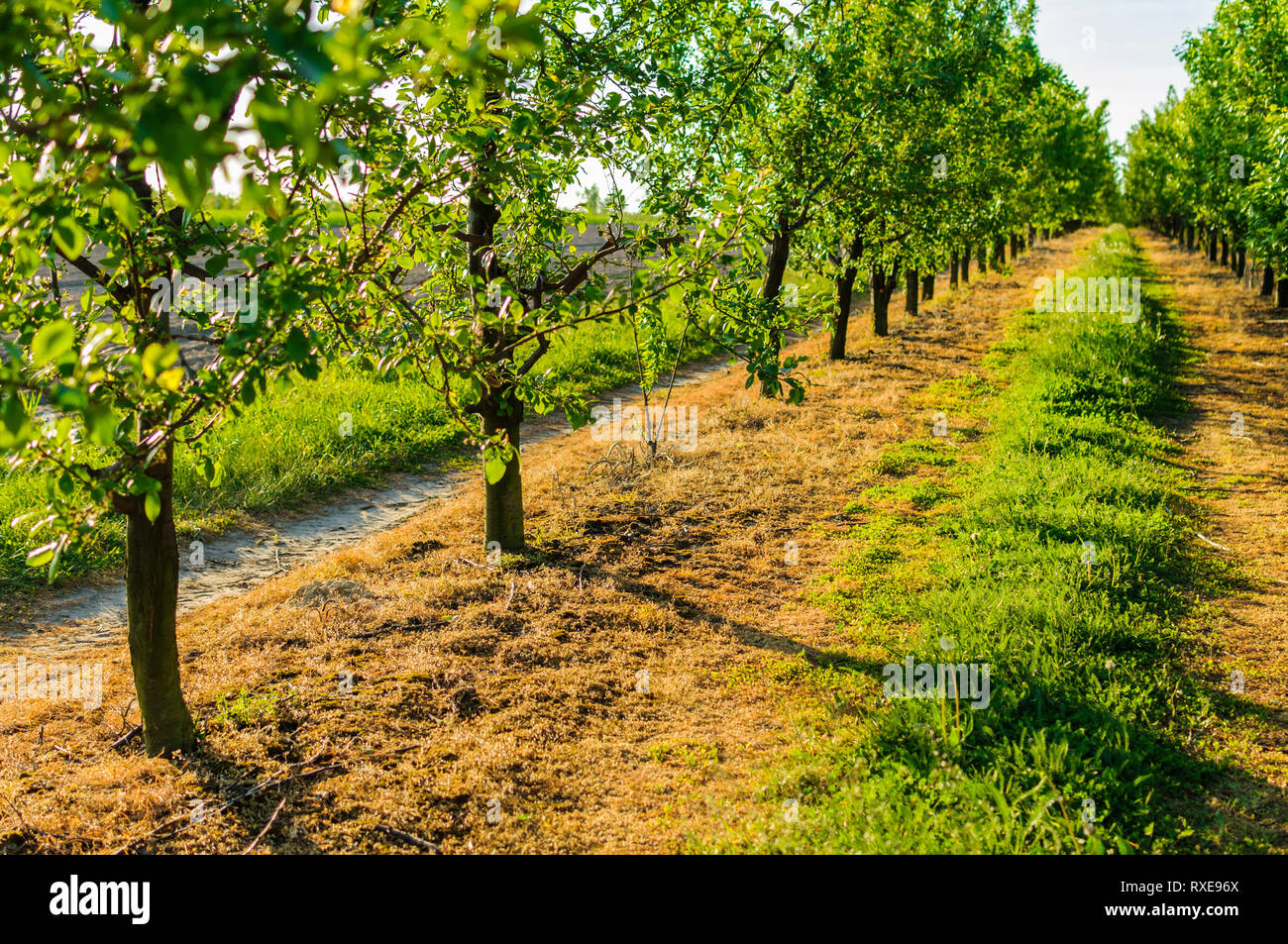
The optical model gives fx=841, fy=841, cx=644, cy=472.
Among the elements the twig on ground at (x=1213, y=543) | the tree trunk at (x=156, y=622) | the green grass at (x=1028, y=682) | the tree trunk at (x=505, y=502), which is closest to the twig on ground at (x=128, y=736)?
the tree trunk at (x=156, y=622)

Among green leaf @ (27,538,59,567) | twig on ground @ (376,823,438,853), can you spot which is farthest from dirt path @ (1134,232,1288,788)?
green leaf @ (27,538,59,567)

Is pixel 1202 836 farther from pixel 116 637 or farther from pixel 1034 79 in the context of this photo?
pixel 1034 79

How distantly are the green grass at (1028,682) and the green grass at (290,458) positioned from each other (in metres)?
2.64

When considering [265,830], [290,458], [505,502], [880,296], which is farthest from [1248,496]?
[880,296]

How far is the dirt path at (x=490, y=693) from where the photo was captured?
3.80 meters

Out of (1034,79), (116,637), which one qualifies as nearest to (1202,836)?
(116,637)

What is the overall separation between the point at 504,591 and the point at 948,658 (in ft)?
10.5

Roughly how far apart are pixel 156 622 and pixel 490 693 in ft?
5.85

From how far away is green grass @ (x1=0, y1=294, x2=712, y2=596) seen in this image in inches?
293

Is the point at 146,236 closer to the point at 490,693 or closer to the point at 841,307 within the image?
the point at 490,693

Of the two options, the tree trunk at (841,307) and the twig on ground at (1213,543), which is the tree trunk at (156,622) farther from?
the tree trunk at (841,307)

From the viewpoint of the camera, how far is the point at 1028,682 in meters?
4.56

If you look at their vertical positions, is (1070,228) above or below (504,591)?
above
